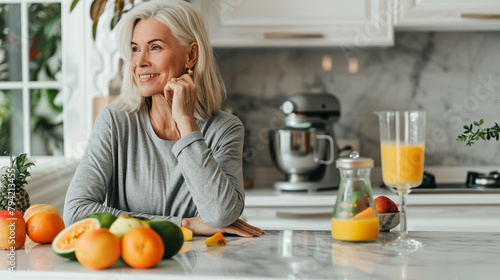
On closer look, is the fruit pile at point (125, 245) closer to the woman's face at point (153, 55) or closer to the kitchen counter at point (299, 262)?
the kitchen counter at point (299, 262)

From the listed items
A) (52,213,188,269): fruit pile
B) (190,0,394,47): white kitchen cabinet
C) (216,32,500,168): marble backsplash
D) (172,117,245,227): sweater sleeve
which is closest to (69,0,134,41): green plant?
(190,0,394,47): white kitchen cabinet

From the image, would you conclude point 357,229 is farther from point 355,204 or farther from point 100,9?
point 100,9

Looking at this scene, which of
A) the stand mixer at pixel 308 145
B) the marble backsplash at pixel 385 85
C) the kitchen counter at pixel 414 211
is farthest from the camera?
the marble backsplash at pixel 385 85

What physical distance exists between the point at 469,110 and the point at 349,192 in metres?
2.12

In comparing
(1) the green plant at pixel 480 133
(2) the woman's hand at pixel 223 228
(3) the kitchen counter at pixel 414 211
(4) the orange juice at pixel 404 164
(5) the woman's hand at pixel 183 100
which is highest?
(5) the woman's hand at pixel 183 100

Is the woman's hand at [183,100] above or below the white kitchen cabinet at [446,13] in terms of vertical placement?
below

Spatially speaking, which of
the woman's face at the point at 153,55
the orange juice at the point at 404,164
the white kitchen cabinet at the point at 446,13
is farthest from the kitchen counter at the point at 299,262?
the white kitchen cabinet at the point at 446,13

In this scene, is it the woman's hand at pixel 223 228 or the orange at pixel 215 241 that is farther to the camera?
the woman's hand at pixel 223 228

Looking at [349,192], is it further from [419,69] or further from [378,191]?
[419,69]

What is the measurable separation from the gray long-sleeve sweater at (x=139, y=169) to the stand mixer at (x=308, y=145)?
1.03m

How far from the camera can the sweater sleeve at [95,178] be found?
141cm

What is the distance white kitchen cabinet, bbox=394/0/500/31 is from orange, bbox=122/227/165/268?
6.77 feet

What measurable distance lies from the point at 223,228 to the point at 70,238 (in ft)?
1.35

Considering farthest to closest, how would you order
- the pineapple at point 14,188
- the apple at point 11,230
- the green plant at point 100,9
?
the green plant at point 100,9 < the pineapple at point 14,188 < the apple at point 11,230
